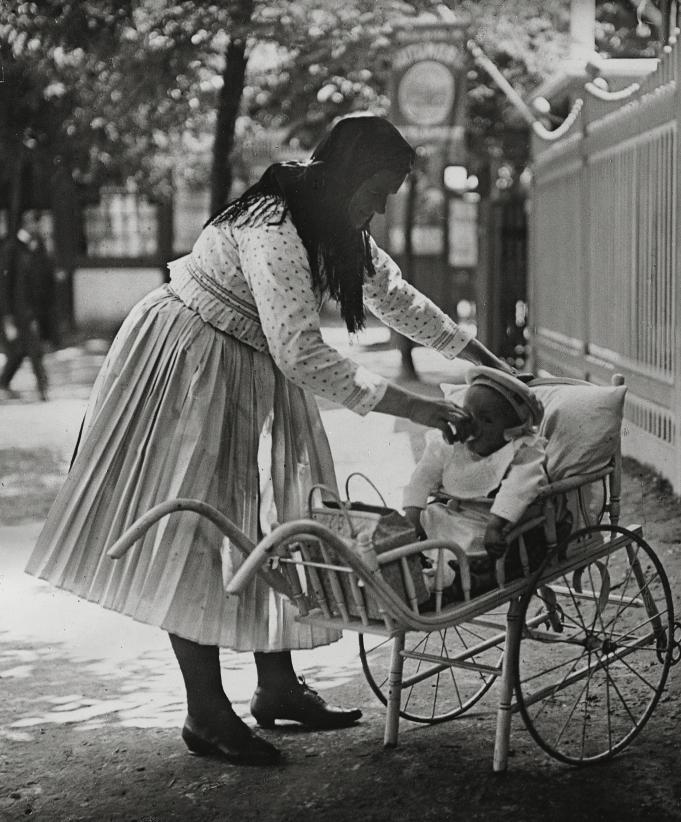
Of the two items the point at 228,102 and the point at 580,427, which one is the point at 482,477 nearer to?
the point at 580,427

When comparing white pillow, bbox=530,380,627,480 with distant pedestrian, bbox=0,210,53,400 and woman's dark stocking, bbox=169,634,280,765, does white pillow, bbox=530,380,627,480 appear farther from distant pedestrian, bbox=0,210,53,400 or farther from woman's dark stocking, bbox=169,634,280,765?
distant pedestrian, bbox=0,210,53,400

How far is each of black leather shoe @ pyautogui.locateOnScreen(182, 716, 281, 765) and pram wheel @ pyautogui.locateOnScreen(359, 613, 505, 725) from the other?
0.40 m

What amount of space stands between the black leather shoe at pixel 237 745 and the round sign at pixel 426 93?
36.5 feet

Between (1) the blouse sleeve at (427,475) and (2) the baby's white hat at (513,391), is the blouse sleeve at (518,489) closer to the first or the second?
(2) the baby's white hat at (513,391)

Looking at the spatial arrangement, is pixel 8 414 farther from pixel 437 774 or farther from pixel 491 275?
pixel 437 774

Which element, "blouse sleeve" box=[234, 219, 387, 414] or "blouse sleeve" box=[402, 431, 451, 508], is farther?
"blouse sleeve" box=[402, 431, 451, 508]

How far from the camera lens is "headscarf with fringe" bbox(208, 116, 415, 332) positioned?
3533 mm

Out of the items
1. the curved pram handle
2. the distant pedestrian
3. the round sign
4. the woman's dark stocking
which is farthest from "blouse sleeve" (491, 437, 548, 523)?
the round sign

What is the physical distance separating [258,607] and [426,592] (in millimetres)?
649

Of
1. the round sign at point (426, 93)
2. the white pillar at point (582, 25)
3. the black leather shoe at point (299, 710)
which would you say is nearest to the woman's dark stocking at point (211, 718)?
the black leather shoe at point (299, 710)

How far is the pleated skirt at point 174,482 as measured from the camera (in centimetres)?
379

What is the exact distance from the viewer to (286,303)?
348 centimetres

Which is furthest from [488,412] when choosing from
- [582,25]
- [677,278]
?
[582,25]

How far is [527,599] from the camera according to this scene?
343cm
